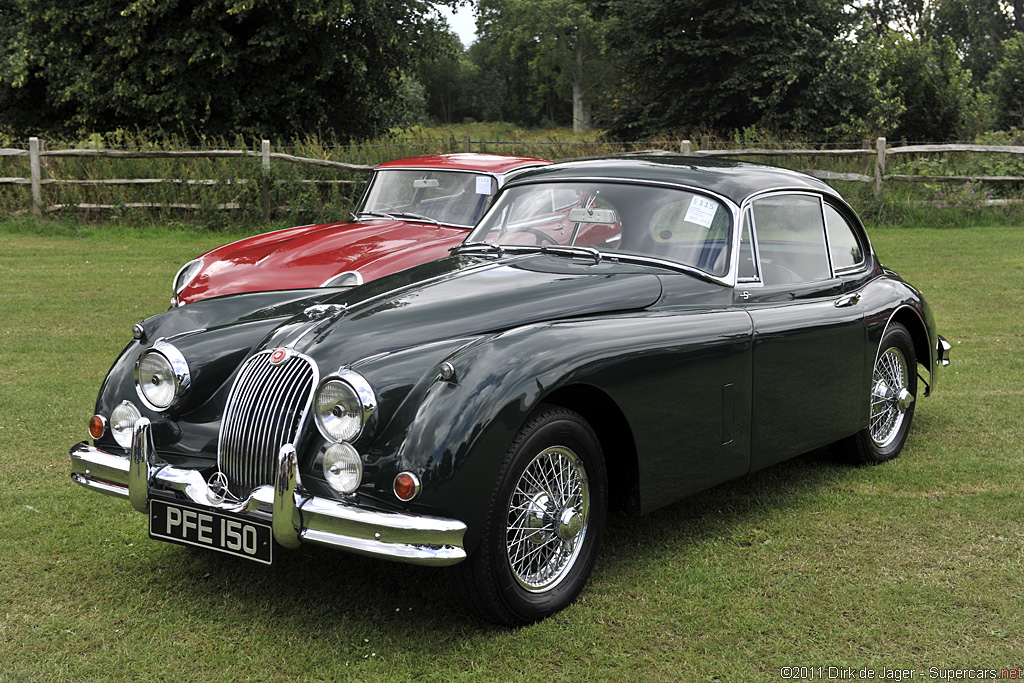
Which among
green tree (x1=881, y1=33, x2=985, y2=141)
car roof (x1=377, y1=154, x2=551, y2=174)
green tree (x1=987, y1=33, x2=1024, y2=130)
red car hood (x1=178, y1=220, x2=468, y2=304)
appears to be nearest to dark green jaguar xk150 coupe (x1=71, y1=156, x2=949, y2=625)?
red car hood (x1=178, y1=220, x2=468, y2=304)

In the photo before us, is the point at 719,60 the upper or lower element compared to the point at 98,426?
upper

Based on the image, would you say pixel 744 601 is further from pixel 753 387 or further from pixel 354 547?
pixel 354 547

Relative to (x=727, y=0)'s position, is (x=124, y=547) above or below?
below

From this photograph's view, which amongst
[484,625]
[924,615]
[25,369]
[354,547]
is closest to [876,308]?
[924,615]

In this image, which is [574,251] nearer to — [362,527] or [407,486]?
[407,486]

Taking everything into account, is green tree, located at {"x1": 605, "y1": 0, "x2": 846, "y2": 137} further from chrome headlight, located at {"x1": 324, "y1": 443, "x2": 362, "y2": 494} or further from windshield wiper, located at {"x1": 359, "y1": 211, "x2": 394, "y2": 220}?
chrome headlight, located at {"x1": 324, "y1": 443, "x2": 362, "y2": 494}

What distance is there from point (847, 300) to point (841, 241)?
19.0 inches

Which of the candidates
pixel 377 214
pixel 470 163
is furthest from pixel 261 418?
pixel 470 163

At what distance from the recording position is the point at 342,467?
3195 mm

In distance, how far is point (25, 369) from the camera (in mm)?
7250

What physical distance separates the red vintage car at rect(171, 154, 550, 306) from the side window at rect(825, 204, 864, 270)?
3063 millimetres

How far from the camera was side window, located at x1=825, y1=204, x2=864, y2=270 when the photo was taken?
527cm

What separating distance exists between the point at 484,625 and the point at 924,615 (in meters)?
1.63

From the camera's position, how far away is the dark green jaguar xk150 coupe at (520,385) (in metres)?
3.18
